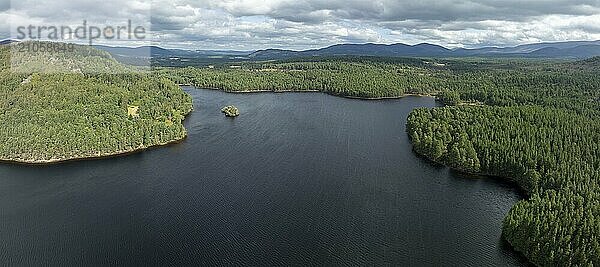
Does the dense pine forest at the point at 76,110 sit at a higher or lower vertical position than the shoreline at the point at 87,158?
higher

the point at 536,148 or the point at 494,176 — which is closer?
the point at 494,176

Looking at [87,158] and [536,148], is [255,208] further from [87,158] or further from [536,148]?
[536,148]

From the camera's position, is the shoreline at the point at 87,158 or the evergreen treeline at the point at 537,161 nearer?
the evergreen treeline at the point at 537,161

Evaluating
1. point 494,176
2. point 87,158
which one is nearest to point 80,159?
point 87,158

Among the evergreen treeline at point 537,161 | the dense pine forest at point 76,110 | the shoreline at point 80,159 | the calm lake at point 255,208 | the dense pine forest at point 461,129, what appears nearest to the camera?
the evergreen treeline at point 537,161

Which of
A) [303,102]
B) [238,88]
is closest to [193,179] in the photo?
[303,102]

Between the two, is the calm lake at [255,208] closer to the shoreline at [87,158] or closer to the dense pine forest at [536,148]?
the shoreline at [87,158]

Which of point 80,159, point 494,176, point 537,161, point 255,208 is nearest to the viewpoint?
point 255,208

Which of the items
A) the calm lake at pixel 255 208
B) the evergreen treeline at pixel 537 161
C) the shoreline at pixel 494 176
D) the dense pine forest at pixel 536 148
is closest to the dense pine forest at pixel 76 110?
the calm lake at pixel 255 208
